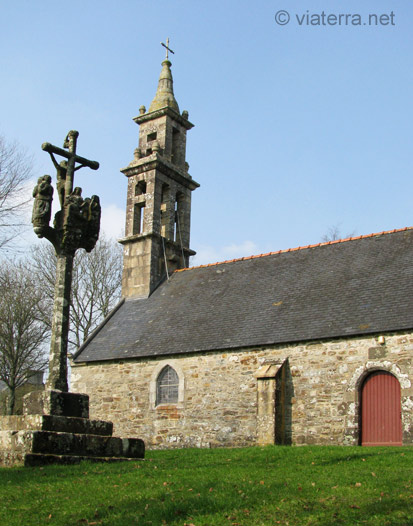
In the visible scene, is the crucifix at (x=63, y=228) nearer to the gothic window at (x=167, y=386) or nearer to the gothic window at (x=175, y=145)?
the gothic window at (x=167, y=386)

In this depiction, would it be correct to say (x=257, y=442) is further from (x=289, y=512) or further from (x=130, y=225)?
(x=130, y=225)

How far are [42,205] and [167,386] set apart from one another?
945 cm

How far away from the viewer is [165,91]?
2644cm

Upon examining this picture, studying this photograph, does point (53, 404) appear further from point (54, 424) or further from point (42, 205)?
point (42, 205)

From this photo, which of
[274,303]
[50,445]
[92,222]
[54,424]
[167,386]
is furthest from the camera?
[167,386]

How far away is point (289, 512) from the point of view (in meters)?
5.91

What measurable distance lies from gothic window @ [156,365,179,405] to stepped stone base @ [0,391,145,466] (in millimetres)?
7991

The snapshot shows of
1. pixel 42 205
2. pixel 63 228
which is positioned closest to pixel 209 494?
pixel 63 228

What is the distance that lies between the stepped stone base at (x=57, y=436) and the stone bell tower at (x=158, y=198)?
13133 mm

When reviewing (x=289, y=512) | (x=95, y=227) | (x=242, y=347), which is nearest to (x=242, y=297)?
(x=242, y=347)

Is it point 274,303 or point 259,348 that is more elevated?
point 274,303

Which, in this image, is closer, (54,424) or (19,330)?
(54,424)

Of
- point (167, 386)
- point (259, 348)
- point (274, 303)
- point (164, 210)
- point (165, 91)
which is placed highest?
point (165, 91)

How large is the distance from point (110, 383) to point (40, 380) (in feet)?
88.6
